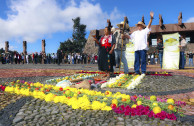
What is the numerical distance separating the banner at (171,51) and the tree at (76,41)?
44072 mm

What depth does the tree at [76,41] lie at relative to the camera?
5281 cm

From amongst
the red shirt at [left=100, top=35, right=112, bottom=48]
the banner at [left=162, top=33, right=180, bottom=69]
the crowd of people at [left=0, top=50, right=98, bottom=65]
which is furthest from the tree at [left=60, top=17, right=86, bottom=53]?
the red shirt at [left=100, top=35, right=112, bottom=48]

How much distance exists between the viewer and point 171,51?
10148 mm

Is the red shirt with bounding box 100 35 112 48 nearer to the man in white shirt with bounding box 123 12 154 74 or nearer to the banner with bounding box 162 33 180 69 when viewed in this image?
the man in white shirt with bounding box 123 12 154 74

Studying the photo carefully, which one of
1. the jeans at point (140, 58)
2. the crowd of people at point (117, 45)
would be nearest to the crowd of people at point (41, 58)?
the crowd of people at point (117, 45)

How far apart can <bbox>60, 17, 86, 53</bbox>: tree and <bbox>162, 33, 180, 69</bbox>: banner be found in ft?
145

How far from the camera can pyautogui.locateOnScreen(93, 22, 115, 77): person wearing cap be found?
583cm

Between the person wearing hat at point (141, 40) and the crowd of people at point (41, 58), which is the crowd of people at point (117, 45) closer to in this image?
the person wearing hat at point (141, 40)

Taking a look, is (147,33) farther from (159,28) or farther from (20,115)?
(159,28)

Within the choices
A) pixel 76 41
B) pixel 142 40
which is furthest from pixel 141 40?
pixel 76 41

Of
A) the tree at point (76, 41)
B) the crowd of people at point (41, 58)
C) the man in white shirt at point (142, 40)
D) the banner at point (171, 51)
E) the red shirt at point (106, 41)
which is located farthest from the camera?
the tree at point (76, 41)

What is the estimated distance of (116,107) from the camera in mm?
2348

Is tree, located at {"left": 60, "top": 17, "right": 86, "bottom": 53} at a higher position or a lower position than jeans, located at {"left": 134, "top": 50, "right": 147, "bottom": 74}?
higher

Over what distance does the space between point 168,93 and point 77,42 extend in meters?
52.9
